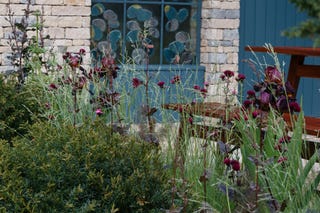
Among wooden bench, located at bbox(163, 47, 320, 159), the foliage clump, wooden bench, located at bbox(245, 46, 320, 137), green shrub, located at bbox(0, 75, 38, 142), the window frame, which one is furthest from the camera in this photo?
the window frame

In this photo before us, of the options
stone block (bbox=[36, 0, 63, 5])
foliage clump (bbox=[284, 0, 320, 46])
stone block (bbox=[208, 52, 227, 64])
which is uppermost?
stone block (bbox=[36, 0, 63, 5])

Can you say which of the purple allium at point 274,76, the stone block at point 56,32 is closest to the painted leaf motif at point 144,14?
the stone block at point 56,32

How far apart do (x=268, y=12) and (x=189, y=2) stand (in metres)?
1.22

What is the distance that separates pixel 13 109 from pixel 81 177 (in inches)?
82.7

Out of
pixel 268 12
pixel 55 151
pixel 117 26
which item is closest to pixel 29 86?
pixel 55 151

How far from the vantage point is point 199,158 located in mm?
4184

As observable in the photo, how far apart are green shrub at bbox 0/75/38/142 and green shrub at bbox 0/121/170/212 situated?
60.7 inches

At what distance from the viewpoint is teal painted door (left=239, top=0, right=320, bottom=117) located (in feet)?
Result: 35.3

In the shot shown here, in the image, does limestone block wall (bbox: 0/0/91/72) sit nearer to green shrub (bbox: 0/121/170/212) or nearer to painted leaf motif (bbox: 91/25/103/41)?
painted leaf motif (bbox: 91/25/103/41)

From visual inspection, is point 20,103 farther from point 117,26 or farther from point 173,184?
point 117,26

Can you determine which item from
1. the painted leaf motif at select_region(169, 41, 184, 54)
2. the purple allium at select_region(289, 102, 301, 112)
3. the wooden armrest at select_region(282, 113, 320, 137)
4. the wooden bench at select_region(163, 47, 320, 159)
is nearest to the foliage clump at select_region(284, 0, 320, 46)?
the purple allium at select_region(289, 102, 301, 112)

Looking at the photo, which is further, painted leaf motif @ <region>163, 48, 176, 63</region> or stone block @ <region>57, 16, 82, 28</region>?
painted leaf motif @ <region>163, 48, 176, 63</region>

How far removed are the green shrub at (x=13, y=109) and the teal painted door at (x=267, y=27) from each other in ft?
18.8

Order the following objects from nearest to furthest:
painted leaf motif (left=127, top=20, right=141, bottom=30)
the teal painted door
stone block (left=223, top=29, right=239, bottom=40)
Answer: painted leaf motif (left=127, top=20, right=141, bottom=30) < stone block (left=223, top=29, right=239, bottom=40) < the teal painted door
